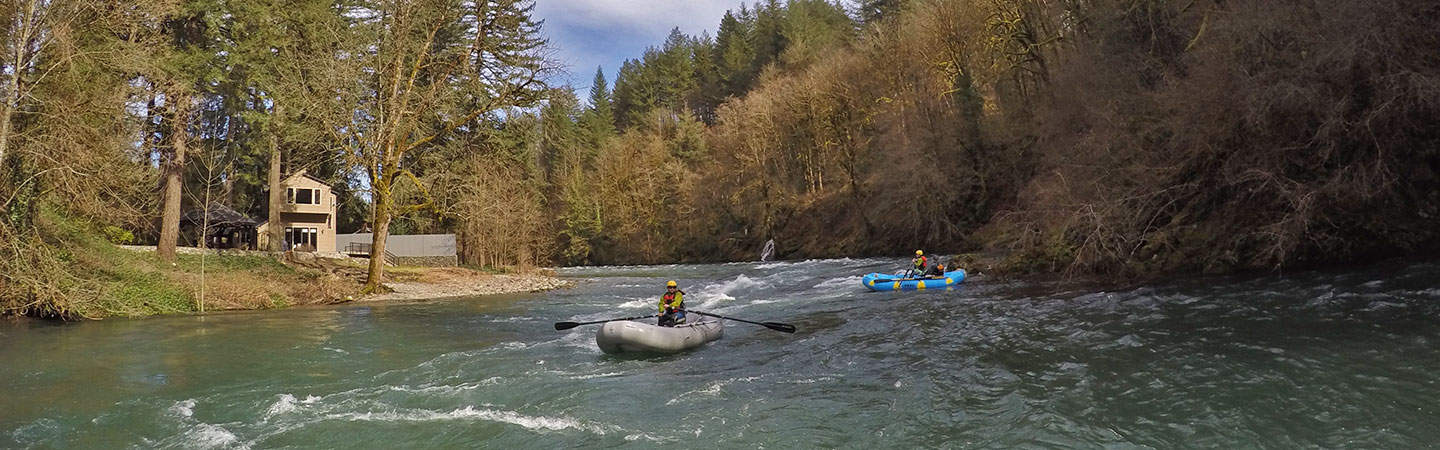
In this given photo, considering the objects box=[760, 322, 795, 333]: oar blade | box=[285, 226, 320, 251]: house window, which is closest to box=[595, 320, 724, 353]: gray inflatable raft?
box=[760, 322, 795, 333]: oar blade

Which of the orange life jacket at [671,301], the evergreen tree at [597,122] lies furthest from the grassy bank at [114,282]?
the evergreen tree at [597,122]

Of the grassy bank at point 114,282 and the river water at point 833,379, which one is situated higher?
the grassy bank at point 114,282

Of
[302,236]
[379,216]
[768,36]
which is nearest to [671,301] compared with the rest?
[379,216]

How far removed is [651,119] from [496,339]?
52.3 m

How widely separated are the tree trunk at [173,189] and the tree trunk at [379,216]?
17.2ft

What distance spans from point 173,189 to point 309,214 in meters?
23.7

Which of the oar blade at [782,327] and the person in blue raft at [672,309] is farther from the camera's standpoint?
the person in blue raft at [672,309]

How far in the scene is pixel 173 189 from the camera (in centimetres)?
2244

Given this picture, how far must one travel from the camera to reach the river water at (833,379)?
6449 mm

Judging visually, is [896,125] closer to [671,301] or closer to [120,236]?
[671,301]

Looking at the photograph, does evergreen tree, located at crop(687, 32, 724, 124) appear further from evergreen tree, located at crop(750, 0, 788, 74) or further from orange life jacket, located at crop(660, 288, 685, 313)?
orange life jacket, located at crop(660, 288, 685, 313)

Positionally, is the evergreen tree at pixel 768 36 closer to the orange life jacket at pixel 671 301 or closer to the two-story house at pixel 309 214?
the two-story house at pixel 309 214

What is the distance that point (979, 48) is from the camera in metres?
33.8

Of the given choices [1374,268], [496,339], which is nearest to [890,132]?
[1374,268]
